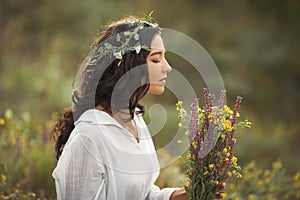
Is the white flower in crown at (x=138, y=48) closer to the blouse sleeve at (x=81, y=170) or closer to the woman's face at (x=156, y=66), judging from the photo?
the woman's face at (x=156, y=66)

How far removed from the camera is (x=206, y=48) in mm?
7977

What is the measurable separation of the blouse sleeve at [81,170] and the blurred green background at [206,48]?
2333 mm

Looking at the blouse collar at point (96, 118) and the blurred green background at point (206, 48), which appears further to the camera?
the blurred green background at point (206, 48)

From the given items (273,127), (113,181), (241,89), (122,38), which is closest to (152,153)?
(113,181)

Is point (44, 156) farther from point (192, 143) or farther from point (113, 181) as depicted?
point (192, 143)

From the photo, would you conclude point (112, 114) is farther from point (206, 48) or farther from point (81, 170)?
point (206, 48)

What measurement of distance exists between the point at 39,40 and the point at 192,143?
521cm

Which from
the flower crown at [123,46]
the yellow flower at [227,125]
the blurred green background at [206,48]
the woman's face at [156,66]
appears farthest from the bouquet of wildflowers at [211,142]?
the blurred green background at [206,48]

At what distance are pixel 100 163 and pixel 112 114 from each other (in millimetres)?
245

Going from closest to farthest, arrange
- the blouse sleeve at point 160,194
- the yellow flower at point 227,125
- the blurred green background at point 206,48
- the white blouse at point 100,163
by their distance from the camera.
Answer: the yellow flower at point 227,125 → the white blouse at point 100,163 → the blouse sleeve at point 160,194 → the blurred green background at point 206,48

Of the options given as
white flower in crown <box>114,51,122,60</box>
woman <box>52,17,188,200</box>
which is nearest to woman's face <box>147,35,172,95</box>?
woman <box>52,17,188,200</box>

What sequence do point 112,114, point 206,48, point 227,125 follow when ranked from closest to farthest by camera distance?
1. point 227,125
2. point 112,114
3. point 206,48

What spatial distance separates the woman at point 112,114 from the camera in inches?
95.8

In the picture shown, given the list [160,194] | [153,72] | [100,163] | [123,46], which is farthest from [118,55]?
[160,194]
